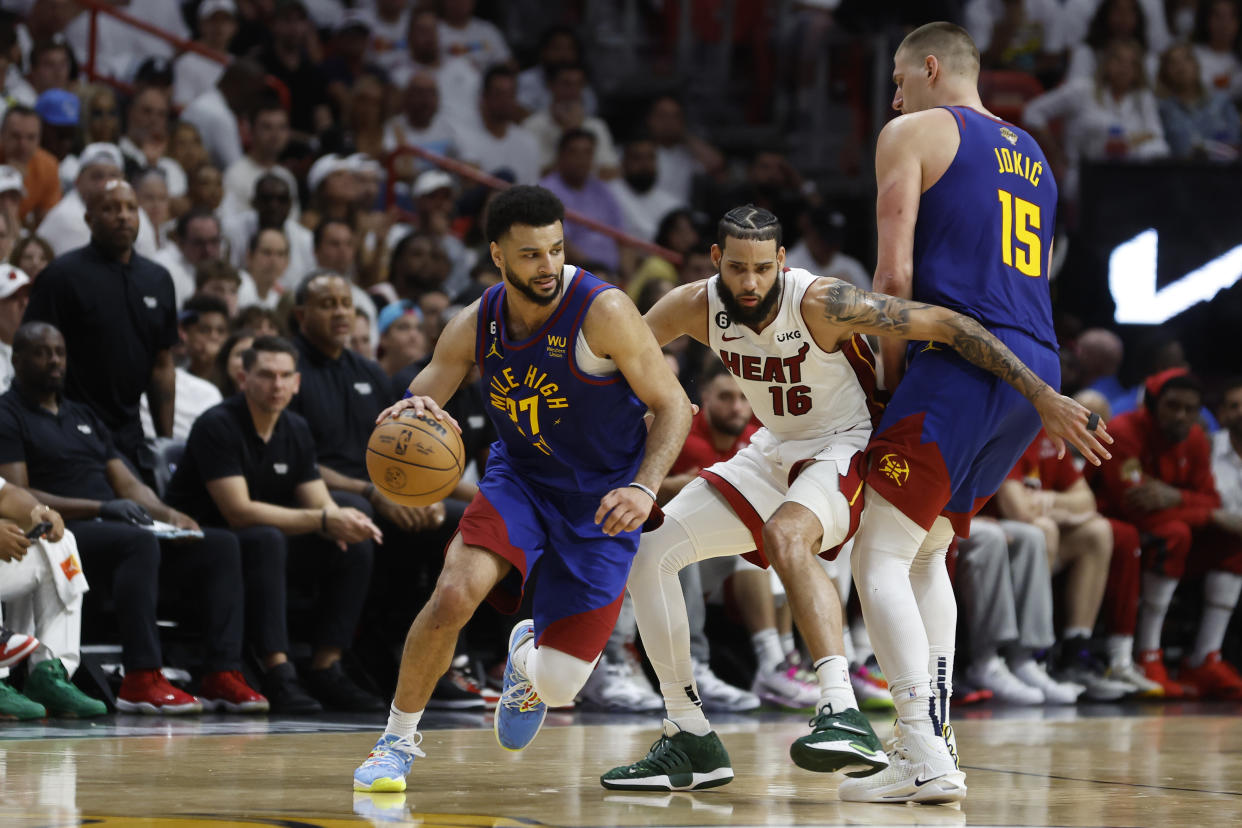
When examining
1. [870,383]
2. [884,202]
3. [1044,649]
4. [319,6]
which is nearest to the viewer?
[884,202]

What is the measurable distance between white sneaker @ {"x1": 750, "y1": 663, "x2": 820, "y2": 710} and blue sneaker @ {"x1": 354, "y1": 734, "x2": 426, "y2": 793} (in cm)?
370

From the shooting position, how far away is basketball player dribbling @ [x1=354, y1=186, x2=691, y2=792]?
4.71 metres

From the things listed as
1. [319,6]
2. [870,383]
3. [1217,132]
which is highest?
[319,6]

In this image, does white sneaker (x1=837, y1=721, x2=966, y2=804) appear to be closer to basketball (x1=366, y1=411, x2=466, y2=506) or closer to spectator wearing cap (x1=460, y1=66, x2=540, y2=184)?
basketball (x1=366, y1=411, x2=466, y2=506)

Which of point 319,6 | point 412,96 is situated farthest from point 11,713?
A: point 319,6

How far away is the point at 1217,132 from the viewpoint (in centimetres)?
1317

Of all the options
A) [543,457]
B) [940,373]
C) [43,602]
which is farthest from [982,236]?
[43,602]

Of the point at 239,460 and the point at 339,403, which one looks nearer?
the point at 239,460

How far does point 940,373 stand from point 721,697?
3.67m

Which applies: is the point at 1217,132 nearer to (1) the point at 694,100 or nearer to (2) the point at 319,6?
(1) the point at 694,100

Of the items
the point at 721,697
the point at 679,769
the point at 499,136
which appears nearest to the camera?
the point at 679,769

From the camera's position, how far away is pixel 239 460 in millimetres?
7504

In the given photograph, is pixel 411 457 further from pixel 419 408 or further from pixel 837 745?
pixel 837 745

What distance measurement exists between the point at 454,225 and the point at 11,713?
6.08 meters
